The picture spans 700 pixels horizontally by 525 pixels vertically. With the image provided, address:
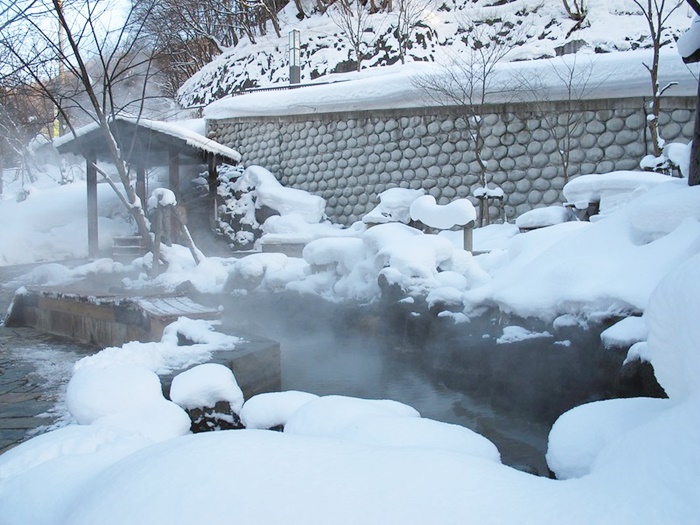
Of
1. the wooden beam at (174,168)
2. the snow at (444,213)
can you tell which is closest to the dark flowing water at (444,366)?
the snow at (444,213)

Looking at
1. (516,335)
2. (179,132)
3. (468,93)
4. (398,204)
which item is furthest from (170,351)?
(468,93)

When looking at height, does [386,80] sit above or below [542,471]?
above

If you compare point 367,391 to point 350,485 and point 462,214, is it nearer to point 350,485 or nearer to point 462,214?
point 462,214

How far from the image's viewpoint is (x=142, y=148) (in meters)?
12.2

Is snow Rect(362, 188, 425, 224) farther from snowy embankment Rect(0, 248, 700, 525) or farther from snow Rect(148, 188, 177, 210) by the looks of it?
snowy embankment Rect(0, 248, 700, 525)

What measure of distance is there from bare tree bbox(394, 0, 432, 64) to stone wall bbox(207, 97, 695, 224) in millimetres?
8547

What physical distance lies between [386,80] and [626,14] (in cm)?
1318

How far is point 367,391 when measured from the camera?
4.39 meters

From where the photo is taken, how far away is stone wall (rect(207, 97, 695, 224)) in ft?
32.6

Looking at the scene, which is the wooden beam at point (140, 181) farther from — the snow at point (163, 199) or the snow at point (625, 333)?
the snow at point (625, 333)

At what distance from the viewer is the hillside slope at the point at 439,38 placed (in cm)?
1873

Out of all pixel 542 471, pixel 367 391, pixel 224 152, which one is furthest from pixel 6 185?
pixel 542 471

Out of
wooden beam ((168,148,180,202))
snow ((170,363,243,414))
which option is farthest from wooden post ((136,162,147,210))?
snow ((170,363,243,414))

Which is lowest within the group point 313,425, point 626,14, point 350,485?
point 313,425
